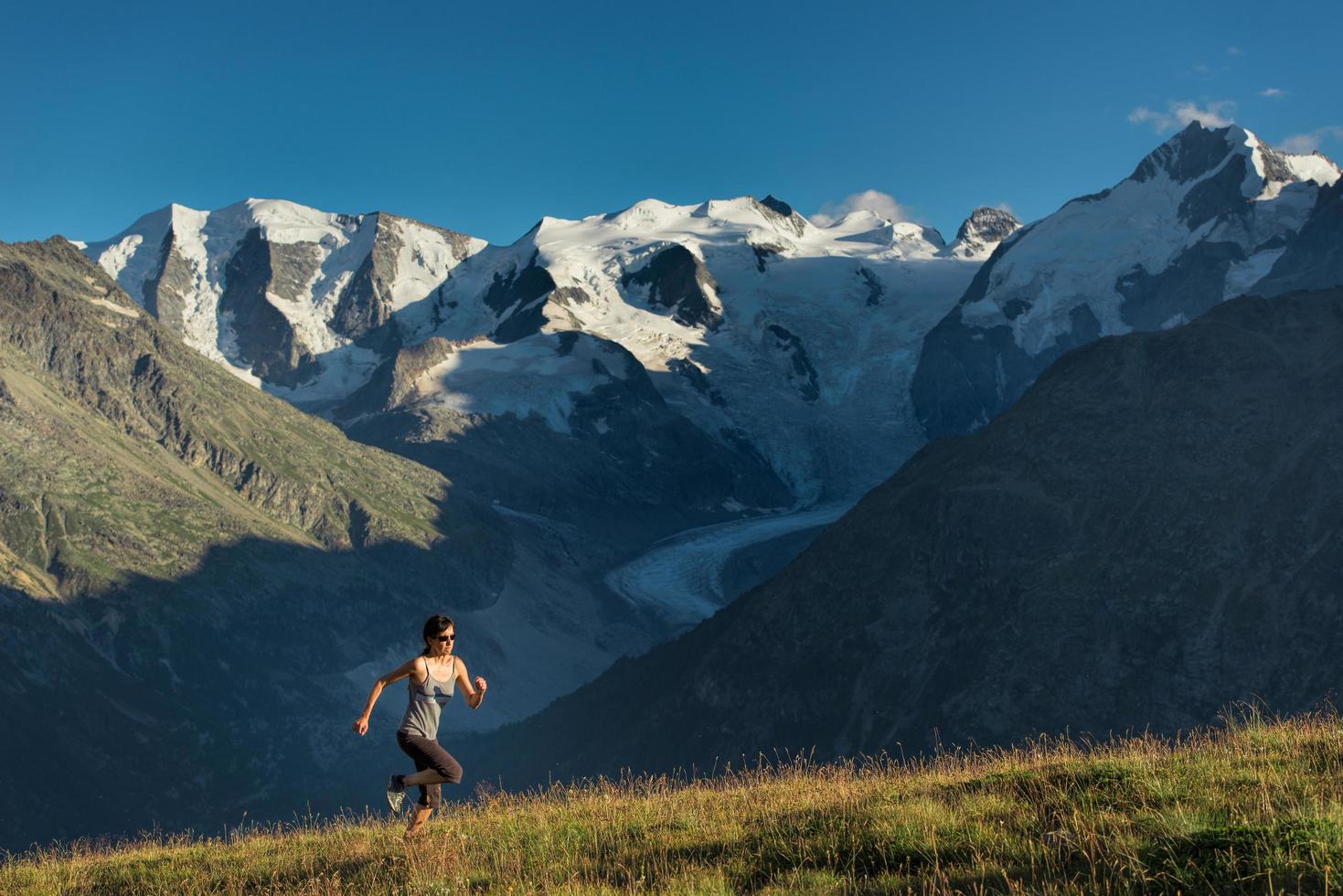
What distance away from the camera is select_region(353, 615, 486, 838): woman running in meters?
13.5

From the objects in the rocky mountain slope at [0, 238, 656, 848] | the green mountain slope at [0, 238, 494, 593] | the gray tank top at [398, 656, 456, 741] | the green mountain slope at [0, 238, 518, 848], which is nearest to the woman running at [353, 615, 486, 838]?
the gray tank top at [398, 656, 456, 741]

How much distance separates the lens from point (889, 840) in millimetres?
11562

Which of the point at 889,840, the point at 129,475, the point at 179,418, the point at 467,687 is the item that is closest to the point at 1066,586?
the point at 467,687

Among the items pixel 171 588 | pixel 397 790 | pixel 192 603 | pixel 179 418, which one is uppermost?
pixel 179 418

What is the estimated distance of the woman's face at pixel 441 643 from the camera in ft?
44.8

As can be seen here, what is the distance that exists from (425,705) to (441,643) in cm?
67

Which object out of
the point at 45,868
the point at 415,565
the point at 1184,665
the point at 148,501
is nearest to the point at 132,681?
the point at 148,501

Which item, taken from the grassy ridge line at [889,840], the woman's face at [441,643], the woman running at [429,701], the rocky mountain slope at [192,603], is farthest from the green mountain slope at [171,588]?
the woman's face at [441,643]

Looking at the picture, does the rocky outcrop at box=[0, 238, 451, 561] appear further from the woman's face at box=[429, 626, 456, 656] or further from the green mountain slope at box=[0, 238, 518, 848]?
the woman's face at box=[429, 626, 456, 656]

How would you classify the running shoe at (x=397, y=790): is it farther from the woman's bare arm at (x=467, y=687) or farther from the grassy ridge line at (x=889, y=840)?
the woman's bare arm at (x=467, y=687)

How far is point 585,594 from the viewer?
197750 mm

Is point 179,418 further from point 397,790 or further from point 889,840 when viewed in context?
point 889,840

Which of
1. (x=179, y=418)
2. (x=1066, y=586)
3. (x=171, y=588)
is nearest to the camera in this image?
(x=1066, y=586)

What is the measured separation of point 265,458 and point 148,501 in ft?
118
